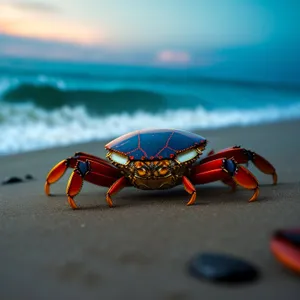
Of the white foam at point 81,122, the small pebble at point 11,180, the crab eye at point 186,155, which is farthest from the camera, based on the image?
the white foam at point 81,122

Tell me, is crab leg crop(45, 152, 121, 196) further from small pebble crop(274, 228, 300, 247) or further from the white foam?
the white foam

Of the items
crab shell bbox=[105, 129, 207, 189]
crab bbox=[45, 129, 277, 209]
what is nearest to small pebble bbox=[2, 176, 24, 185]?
crab bbox=[45, 129, 277, 209]

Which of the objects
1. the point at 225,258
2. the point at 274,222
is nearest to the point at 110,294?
the point at 225,258

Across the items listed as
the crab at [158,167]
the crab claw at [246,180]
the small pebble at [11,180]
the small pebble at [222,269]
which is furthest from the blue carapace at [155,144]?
the small pebble at [11,180]

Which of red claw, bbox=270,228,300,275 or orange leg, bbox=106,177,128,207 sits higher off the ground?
red claw, bbox=270,228,300,275

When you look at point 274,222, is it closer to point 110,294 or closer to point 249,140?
point 110,294

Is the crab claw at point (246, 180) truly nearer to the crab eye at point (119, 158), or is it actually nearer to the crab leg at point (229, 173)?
the crab leg at point (229, 173)
